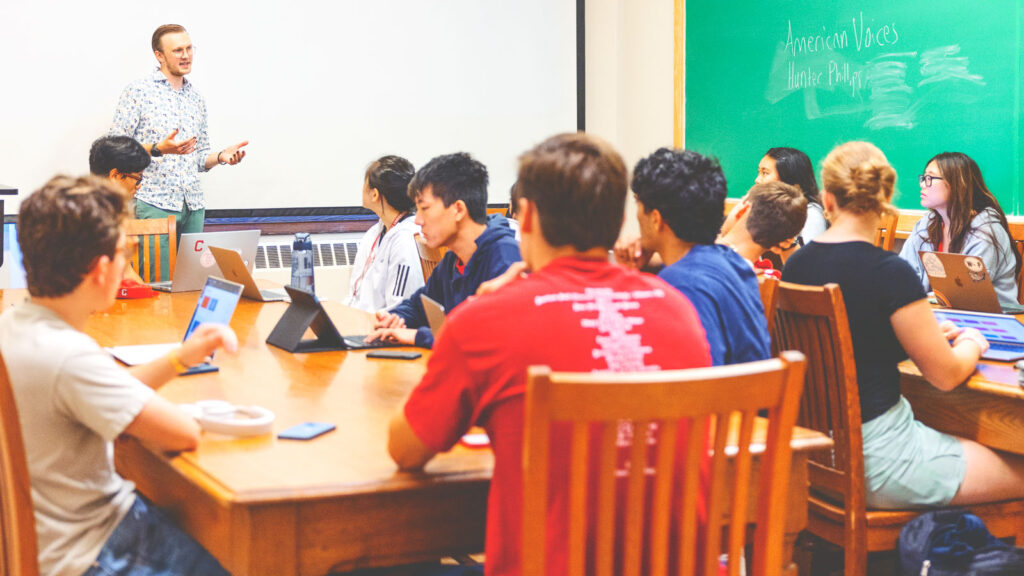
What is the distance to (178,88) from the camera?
16.6 ft

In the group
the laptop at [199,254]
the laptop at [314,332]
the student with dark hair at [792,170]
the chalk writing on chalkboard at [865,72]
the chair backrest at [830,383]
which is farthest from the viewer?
the student with dark hair at [792,170]

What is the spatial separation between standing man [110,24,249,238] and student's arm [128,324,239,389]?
3.32 meters

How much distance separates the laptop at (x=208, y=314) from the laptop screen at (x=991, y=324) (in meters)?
1.66

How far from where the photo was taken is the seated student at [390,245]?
3.52 metres

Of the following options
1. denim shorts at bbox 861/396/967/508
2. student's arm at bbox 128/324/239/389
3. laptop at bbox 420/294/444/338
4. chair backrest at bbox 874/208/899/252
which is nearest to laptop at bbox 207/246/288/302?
laptop at bbox 420/294/444/338

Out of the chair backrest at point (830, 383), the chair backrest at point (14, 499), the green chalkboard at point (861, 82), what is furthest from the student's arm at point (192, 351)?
the green chalkboard at point (861, 82)

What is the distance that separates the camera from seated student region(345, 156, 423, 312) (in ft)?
11.5

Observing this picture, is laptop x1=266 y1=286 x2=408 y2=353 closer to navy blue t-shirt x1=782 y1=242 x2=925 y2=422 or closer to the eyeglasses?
navy blue t-shirt x1=782 y1=242 x2=925 y2=422

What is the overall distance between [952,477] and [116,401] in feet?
5.53

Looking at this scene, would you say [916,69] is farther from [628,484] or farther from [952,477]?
[628,484]

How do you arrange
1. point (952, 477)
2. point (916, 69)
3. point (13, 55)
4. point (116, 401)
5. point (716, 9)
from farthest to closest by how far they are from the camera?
point (716, 9) < point (13, 55) < point (916, 69) < point (952, 477) < point (116, 401)

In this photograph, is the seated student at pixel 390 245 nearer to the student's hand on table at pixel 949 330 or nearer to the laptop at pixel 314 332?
the laptop at pixel 314 332

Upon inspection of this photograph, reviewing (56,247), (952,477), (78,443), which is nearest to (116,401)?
(78,443)

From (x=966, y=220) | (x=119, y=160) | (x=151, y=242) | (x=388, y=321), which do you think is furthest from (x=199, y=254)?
(x=966, y=220)
